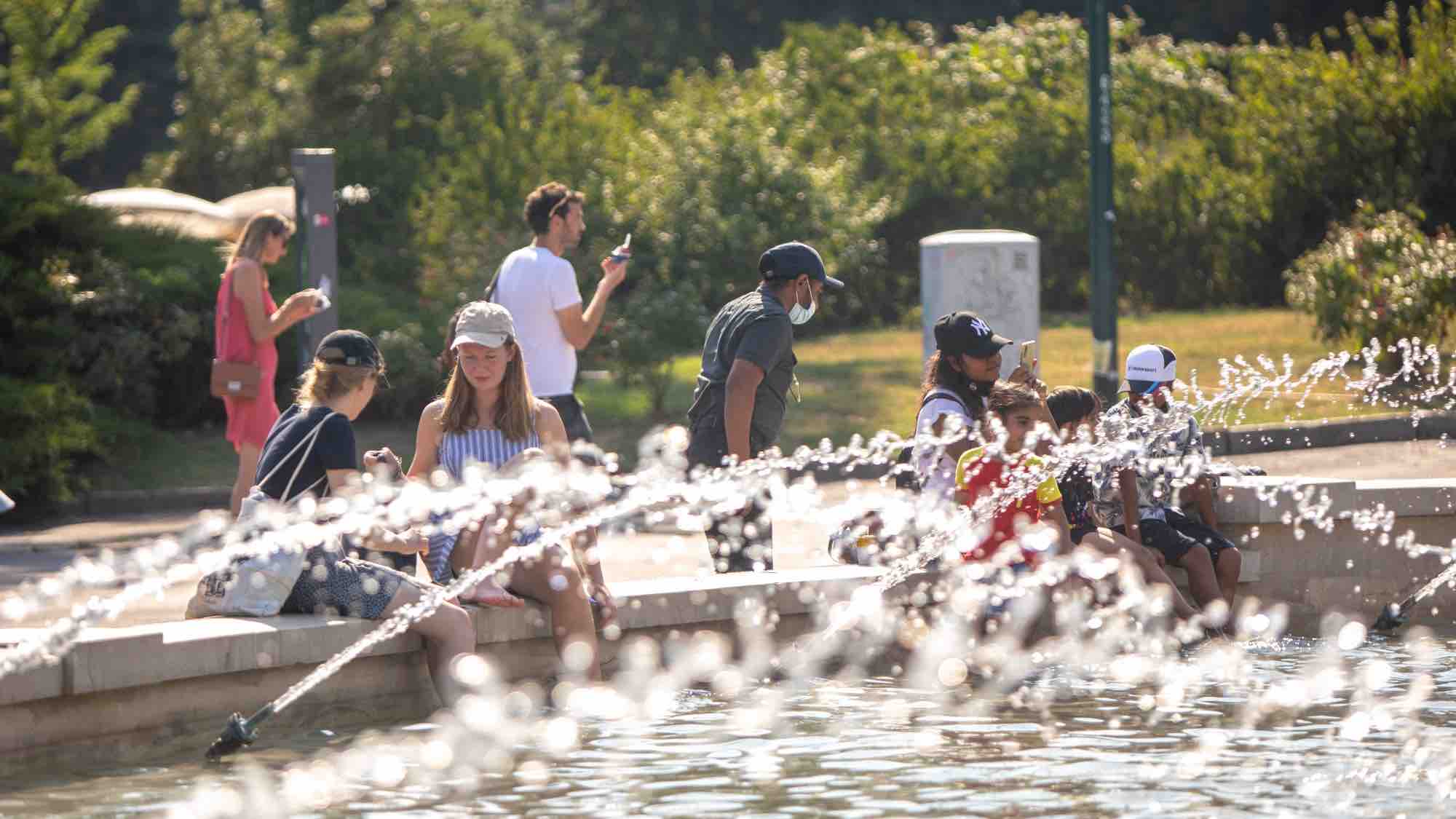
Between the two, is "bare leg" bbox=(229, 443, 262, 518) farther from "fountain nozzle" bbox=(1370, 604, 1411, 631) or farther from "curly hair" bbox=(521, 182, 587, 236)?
"fountain nozzle" bbox=(1370, 604, 1411, 631)

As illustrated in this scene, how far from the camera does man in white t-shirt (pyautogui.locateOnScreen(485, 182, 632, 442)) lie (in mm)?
10125

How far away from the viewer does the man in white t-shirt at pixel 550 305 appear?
1012 cm

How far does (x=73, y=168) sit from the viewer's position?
1490 inches

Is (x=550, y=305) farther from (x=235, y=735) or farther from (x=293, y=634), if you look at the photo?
(x=235, y=735)

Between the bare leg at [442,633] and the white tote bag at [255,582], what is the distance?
323mm

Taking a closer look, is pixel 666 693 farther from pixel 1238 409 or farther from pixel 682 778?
pixel 1238 409

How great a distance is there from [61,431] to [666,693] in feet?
24.0

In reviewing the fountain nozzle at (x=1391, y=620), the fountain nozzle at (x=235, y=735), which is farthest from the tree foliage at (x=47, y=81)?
the fountain nozzle at (x=235, y=735)

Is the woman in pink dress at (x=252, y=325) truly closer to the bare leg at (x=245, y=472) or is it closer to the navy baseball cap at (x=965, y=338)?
the bare leg at (x=245, y=472)

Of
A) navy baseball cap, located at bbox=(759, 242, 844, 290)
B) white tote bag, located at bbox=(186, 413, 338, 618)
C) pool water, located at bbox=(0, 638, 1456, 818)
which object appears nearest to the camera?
pool water, located at bbox=(0, 638, 1456, 818)

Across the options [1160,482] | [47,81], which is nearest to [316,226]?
[1160,482]

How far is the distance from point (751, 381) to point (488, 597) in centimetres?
152

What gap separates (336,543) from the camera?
7.23 m

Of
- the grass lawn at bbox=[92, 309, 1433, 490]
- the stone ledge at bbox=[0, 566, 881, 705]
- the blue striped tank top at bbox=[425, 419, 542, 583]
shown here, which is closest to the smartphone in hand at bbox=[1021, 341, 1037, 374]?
the stone ledge at bbox=[0, 566, 881, 705]
